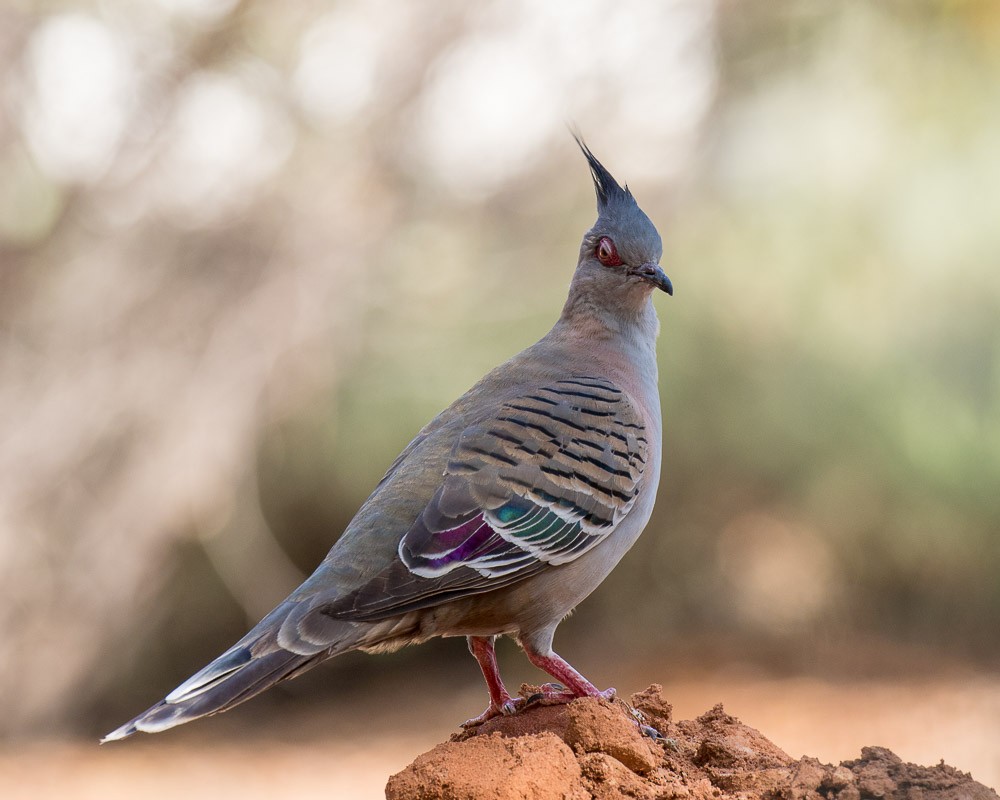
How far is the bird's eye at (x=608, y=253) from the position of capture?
5758 mm

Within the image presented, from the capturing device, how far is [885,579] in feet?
42.4

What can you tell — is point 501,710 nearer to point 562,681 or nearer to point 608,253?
point 562,681

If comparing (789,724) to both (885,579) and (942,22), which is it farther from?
(942,22)

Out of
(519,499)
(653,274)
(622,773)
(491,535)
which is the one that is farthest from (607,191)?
(622,773)

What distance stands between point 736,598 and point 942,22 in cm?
689

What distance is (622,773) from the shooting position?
3934 millimetres

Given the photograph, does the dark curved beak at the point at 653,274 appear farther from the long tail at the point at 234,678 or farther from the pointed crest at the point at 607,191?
the long tail at the point at 234,678

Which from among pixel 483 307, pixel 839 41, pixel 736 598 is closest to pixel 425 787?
pixel 483 307

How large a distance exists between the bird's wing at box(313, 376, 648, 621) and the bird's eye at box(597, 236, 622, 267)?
80 cm

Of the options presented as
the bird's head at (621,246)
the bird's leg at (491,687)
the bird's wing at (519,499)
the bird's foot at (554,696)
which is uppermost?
the bird's head at (621,246)

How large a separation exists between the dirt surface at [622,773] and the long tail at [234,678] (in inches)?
21.3

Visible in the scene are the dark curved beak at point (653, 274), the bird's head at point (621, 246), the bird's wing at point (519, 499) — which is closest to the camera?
the bird's wing at point (519, 499)

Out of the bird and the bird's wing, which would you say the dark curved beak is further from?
the bird's wing

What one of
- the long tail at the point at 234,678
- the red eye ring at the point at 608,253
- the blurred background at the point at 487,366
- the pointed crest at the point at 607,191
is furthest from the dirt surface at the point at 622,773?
the blurred background at the point at 487,366
